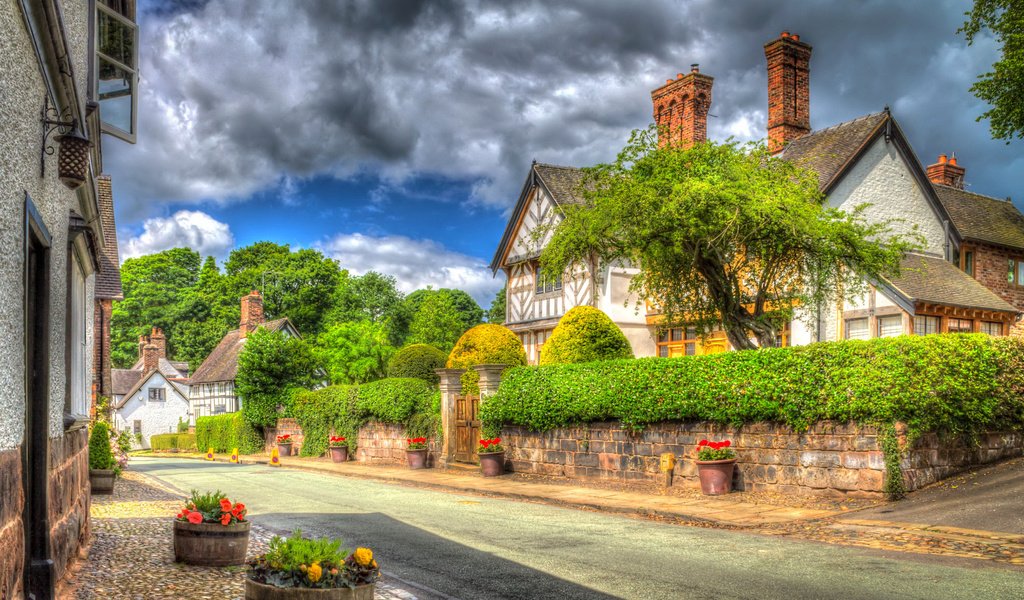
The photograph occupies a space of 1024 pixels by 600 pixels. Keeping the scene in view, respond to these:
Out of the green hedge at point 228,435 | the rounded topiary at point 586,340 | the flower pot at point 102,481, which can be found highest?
the rounded topiary at point 586,340

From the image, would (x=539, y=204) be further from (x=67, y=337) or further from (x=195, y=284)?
(x=195, y=284)

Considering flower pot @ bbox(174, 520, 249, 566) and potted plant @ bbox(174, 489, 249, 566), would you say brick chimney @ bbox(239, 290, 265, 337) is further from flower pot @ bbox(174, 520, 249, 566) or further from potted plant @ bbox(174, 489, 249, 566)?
flower pot @ bbox(174, 520, 249, 566)

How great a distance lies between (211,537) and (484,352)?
16884 mm

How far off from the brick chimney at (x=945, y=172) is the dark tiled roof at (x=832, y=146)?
9.24 metres

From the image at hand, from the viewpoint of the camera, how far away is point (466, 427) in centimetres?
2427

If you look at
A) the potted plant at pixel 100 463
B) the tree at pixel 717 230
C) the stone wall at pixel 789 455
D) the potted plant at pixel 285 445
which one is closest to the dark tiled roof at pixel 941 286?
the tree at pixel 717 230

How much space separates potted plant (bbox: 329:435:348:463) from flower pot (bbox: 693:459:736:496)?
18205 mm

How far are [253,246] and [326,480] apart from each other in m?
50.4

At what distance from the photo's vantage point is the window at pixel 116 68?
10.8 metres

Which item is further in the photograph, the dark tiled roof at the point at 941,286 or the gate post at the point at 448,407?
the gate post at the point at 448,407

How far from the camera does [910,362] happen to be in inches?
529

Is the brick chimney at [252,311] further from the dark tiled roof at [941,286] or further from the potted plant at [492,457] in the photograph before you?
the dark tiled roof at [941,286]

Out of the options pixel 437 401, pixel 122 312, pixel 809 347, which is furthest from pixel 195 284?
pixel 809 347

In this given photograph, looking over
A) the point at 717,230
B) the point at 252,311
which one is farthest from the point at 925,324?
the point at 252,311
